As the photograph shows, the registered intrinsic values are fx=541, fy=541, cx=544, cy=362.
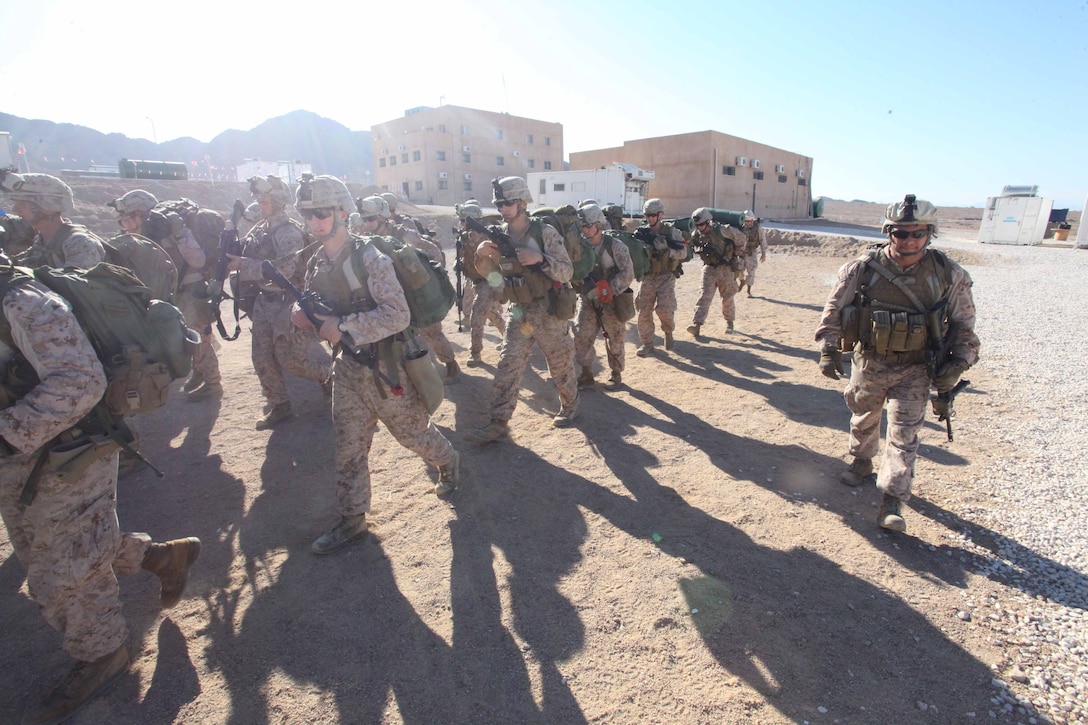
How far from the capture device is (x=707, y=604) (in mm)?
2877

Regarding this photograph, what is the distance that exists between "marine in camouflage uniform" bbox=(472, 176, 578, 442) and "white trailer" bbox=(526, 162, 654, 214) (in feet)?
78.8

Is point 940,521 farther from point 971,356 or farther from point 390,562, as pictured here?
point 390,562

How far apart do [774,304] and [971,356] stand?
8.81 metres

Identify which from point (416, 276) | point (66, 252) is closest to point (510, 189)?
point (416, 276)

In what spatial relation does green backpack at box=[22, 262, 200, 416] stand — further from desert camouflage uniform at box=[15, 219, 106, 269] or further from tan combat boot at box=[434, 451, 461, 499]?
tan combat boot at box=[434, 451, 461, 499]

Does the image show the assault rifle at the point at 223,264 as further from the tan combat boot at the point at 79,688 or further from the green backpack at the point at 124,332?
the tan combat boot at the point at 79,688

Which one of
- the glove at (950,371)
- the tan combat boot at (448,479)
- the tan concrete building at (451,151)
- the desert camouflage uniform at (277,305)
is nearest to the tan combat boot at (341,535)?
the tan combat boot at (448,479)

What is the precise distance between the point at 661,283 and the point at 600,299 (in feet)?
6.34

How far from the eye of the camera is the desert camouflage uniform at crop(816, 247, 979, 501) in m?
3.34

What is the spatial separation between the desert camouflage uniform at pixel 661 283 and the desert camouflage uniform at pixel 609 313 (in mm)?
1101

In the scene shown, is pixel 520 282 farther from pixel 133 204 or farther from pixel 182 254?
pixel 133 204

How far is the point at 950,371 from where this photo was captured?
3.27 meters

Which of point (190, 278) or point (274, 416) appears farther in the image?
point (190, 278)

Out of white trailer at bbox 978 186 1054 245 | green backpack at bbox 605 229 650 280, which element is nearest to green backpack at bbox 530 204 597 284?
green backpack at bbox 605 229 650 280
